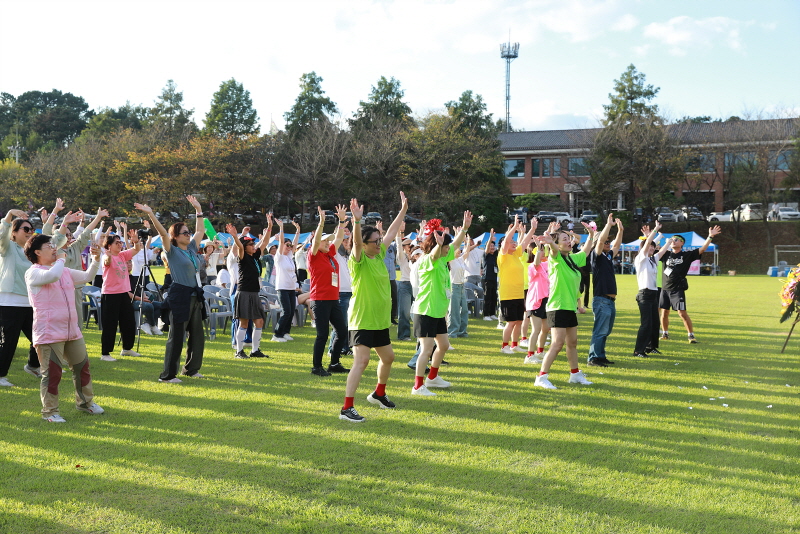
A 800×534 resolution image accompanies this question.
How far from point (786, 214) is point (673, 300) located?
3960 cm

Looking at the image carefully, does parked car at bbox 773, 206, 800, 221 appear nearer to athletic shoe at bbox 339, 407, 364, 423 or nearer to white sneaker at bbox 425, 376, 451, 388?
white sneaker at bbox 425, 376, 451, 388

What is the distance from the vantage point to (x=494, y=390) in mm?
7668

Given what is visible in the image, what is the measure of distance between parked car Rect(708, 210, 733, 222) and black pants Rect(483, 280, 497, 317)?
3606 cm

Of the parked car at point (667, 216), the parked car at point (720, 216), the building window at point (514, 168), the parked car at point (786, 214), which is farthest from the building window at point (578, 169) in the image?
the parked car at point (786, 214)

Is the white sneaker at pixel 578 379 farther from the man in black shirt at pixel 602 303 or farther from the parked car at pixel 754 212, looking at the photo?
the parked car at pixel 754 212

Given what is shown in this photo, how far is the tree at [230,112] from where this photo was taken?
57906mm

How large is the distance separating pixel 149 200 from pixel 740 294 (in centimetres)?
3558

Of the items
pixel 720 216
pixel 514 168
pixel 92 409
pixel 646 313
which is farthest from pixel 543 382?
pixel 514 168

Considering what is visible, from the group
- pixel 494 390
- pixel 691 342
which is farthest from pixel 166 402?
pixel 691 342

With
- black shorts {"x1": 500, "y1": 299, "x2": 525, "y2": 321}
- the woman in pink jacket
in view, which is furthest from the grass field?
black shorts {"x1": 500, "y1": 299, "x2": 525, "y2": 321}

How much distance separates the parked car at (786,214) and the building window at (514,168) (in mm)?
19303

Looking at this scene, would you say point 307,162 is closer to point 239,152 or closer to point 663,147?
point 239,152

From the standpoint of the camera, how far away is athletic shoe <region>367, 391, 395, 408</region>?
673 cm

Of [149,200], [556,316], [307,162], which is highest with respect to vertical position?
[307,162]
